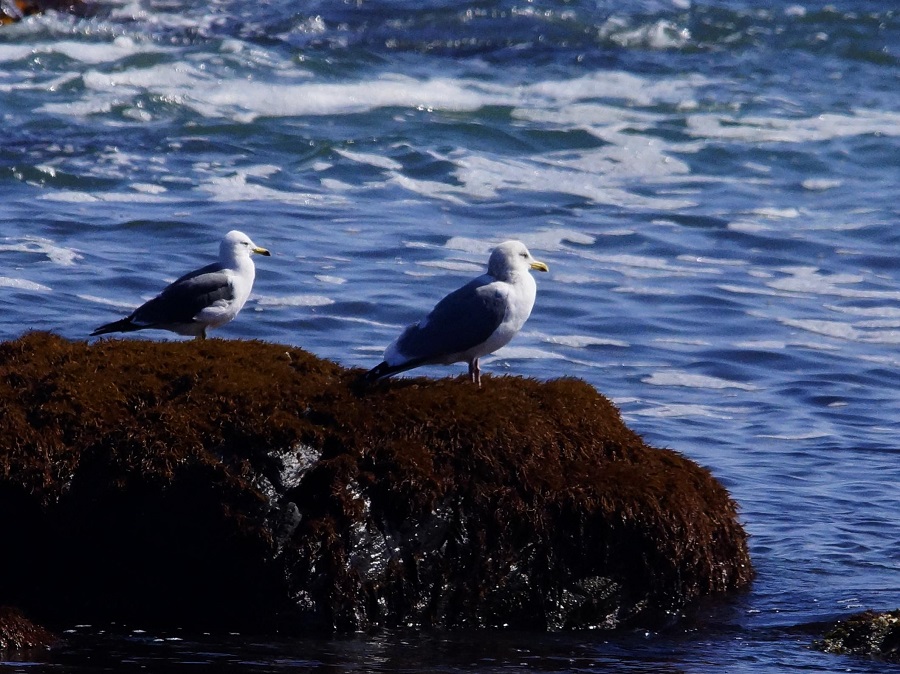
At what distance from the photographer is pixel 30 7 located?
69.1 feet

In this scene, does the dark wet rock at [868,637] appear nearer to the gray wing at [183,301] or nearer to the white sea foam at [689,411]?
the white sea foam at [689,411]

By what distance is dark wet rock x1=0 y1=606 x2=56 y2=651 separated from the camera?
16.4 ft

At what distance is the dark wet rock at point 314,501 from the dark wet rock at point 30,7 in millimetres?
16196

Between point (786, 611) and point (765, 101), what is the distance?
14.6m

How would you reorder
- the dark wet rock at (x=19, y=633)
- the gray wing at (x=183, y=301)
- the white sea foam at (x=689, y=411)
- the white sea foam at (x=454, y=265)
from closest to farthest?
1. the dark wet rock at (x=19, y=633)
2. the gray wing at (x=183, y=301)
3. the white sea foam at (x=689, y=411)
4. the white sea foam at (x=454, y=265)

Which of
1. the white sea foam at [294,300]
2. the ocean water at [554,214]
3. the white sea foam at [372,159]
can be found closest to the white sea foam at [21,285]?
the ocean water at [554,214]

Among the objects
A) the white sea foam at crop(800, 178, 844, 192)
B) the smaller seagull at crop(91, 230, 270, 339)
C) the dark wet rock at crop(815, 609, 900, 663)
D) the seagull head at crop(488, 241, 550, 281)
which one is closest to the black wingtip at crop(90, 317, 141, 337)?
the smaller seagull at crop(91, 230, 270, 339)

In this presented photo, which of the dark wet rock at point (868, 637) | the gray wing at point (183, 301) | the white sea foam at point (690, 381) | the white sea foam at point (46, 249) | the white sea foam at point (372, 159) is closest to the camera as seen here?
the dark wet rock at point (868, 637)

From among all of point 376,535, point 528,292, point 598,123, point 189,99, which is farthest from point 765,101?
point 376,535

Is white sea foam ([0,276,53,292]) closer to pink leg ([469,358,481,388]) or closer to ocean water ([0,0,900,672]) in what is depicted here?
ocean water ([0,0,900,672])

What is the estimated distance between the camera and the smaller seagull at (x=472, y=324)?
6.03 metres

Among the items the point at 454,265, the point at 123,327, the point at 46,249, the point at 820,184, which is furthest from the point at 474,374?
Answer: the point at 820,184

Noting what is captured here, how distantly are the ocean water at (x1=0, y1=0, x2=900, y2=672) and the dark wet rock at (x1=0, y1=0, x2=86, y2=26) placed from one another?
347mm

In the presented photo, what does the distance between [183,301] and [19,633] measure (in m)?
2.90
